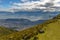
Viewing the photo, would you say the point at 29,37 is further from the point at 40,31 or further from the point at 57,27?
the point at 57,27

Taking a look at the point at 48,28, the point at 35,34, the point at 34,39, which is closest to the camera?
the point at 34,39

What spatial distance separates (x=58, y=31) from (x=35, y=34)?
219 inches

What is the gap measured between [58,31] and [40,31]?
4.36 m

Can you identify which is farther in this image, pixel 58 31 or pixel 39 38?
pixel 58 31

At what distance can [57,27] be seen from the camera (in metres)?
45.6

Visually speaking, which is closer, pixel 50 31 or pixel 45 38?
pixel 45 38

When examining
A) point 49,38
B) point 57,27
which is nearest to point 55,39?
point 49,38

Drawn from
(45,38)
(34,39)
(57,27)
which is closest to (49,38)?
(45,38)

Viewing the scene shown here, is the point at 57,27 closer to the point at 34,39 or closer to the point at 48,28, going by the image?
the point at 48,28

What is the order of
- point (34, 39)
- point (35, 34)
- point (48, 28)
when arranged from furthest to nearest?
point (48, 28) < point (35, 34) < point (34, 39)

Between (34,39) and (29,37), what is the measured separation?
190 centimetres

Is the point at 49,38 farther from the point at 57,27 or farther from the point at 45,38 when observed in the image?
the point at 57,27

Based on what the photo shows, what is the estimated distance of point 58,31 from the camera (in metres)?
42.8

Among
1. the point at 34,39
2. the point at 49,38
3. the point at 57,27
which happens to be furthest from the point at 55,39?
the point at 57,27
